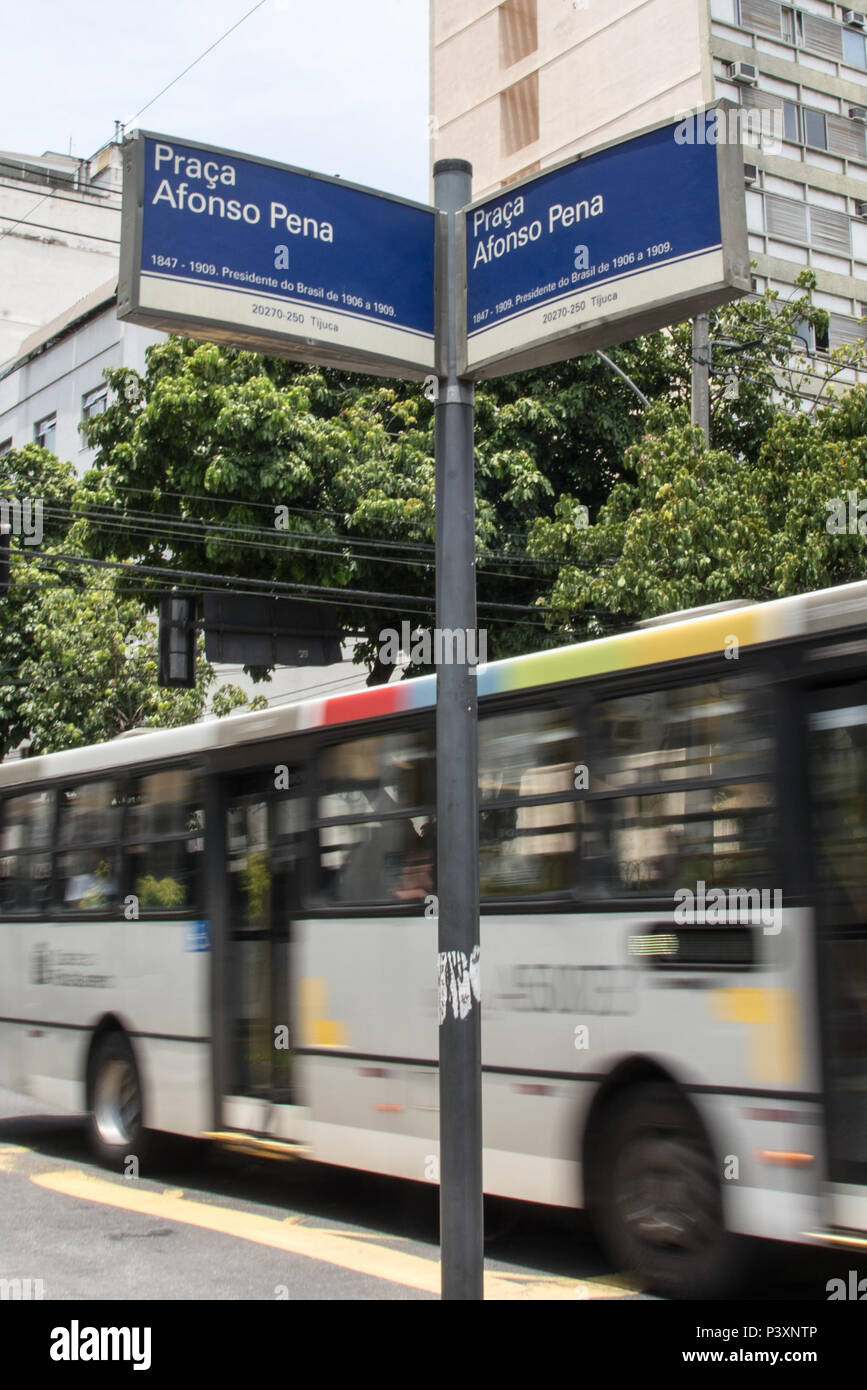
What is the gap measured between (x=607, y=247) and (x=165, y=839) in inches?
257

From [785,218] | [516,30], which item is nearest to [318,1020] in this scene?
[785,218]

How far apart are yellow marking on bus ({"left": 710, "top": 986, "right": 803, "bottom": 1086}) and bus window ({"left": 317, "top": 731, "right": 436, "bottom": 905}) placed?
2074 mm

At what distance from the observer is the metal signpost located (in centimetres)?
386

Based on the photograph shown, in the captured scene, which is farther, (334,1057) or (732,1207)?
(334,1057)

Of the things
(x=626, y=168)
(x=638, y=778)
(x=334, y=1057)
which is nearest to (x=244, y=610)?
(x=334, y=1057)

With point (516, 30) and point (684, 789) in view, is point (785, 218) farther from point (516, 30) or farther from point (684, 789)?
point (684, 789)

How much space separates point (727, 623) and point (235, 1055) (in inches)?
177

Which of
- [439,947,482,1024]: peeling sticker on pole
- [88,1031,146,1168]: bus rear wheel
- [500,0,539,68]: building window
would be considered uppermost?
[500,0,539,68]: building window

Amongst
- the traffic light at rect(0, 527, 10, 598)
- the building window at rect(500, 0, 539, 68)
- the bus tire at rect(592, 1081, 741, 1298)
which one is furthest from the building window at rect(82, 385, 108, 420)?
the bus tire at rect(592, 1081, 741, 1298)

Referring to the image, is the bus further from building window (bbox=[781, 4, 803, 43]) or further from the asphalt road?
building window (bbox=[781, 4, 803, 43])

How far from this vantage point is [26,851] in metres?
11.2

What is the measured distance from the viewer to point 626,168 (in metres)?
3.95
